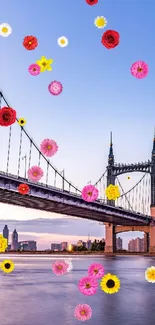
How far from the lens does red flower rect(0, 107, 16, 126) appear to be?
10608mm

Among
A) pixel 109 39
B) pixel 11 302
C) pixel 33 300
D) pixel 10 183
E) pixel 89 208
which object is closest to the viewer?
pixel 109 39

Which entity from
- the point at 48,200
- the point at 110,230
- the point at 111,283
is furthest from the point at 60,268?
the point at 110,230

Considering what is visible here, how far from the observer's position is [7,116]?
425 inches

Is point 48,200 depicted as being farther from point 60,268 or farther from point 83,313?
point 83,313

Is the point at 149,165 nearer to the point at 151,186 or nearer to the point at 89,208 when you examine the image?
the point at 151,186

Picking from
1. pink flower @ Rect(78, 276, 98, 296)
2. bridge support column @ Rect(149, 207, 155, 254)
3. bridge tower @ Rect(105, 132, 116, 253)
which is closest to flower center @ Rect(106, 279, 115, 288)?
pink flower @ Rect(78, 276, 98, 296)

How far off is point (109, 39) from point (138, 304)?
15.1 metres

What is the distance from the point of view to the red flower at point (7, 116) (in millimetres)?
10608

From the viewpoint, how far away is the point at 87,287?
11375 millimetres

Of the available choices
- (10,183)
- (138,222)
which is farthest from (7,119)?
(138,222)

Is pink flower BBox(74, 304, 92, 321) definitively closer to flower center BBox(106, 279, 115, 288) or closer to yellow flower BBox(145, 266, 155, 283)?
flower center BBox(106, 279, 115, 288)

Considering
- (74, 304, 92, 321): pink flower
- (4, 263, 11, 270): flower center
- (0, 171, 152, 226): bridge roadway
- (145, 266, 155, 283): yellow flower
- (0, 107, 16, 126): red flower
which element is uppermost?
(0, 171, 152, 226): bridge roadway

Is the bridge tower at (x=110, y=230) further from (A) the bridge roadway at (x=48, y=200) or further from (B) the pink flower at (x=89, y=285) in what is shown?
(B) the pink flower at (x=89, y=285)

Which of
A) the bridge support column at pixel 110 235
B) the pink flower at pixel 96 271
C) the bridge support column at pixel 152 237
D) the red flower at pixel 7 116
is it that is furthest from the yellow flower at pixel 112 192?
the bridge support column at pixel 110 235
